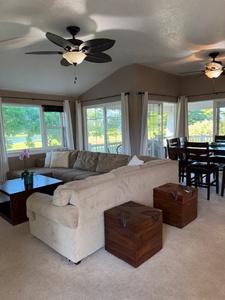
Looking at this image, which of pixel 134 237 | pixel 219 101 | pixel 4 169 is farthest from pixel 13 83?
pixel 219 101

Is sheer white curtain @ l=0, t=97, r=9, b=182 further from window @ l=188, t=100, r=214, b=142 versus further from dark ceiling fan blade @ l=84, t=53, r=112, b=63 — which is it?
window @ l=188, t=100, r=214, b=142

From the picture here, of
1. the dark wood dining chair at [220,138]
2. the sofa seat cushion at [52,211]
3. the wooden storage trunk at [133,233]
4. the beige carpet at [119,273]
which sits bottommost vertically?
the beige carpet at [119,273]

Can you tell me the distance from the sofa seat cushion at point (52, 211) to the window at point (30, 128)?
3424 mm

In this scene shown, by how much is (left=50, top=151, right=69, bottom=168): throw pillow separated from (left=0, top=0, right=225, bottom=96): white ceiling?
1860 millimetres

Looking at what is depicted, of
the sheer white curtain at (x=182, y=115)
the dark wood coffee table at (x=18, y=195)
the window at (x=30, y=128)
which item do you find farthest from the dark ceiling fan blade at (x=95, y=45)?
the sheer white curtain at (x=182, y=115)

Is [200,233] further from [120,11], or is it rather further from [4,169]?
[4,169]

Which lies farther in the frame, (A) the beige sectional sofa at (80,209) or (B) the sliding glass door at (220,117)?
(B) the sliding glass door at (220,117)

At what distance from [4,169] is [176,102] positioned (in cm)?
518

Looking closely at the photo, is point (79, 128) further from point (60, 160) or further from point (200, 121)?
point (200, 121)

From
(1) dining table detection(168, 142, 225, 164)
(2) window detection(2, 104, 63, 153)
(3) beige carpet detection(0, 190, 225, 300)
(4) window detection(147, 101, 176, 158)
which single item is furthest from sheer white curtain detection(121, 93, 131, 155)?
(3) beige carpet detection(0, 190, 225, 300)

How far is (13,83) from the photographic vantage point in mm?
5082

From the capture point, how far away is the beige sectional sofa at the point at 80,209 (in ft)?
6.92

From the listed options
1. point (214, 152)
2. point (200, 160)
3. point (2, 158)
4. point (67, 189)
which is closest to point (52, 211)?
point (67, 189)

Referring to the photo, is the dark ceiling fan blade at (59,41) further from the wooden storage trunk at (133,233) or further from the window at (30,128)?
the window at (30,128)
